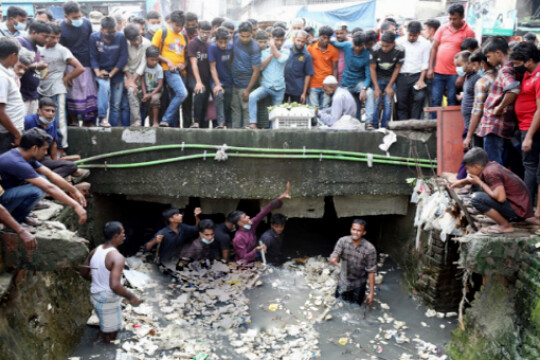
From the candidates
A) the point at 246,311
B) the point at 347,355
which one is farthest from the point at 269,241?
the point at 347,355

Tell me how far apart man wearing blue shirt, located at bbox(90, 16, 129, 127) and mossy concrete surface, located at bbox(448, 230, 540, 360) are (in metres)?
5.56

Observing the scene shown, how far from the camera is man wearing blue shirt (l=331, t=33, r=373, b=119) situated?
794 cm

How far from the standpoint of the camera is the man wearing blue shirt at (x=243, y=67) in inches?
302

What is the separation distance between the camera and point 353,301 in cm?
696

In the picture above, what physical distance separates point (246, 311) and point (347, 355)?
1616 mm

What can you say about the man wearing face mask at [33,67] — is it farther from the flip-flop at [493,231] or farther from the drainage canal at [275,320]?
the flip-flop at [493,231]

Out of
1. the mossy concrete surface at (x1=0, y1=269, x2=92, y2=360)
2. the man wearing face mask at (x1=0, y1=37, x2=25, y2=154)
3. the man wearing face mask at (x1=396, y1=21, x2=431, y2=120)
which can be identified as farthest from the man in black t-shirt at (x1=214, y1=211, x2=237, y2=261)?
the man wearing face mask at (x1=396, y1=21, x2=431, y2=120)

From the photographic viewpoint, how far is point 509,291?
511 centimetres

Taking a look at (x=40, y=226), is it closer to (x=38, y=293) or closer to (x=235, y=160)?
(x=38, y=293)

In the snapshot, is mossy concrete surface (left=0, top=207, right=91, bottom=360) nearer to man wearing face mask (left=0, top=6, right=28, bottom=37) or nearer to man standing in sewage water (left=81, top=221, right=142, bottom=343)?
man standing in sewage water (left=81, top=221, right=142, bottom=343)

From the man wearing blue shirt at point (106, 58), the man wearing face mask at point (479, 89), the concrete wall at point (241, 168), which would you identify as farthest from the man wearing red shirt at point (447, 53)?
the man wearing blue shirt at point (106, 58)

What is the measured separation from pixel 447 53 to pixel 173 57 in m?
4.52

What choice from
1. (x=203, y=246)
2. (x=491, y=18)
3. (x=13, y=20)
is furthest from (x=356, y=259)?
(x=491, y=18)

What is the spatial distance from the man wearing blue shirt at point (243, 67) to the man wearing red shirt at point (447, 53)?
296 centimetres
